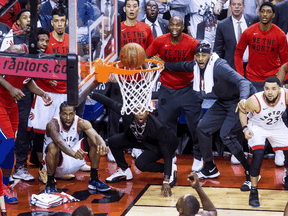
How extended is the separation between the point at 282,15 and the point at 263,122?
2032 millimetres

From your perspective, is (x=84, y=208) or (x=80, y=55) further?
(x=80, y=55)

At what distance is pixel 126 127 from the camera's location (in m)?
6.09

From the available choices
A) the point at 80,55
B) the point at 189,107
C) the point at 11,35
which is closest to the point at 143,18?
the point at 189,107

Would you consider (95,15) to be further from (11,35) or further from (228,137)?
(228,137)

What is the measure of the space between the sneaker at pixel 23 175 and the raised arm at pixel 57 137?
825 mm

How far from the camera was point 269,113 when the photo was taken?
5.66 m

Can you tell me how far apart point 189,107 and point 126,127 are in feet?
3.12

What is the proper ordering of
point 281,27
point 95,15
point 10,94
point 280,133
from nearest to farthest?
point 95,15 < point 10,94 < point 280,133 < point 281,27

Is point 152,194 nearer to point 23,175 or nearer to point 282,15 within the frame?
point 23,175

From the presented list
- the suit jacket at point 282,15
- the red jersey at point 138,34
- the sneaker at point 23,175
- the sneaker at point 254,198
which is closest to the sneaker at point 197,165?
the sneaker at point 254,198

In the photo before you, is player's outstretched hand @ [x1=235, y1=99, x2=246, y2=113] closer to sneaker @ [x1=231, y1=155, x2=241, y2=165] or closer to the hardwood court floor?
the hardwood court floor

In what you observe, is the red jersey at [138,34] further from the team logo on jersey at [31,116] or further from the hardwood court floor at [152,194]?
the hardwood court floor at [152,194]

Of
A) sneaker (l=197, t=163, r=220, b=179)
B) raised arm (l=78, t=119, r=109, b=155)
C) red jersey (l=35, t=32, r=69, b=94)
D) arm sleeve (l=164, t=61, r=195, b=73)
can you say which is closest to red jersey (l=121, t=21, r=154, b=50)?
arm sleeve (l=164, t=61, r=195, b=73)

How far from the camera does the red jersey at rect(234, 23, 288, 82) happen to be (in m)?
6.49
